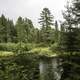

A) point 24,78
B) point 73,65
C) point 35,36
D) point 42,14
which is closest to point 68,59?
point 73,65

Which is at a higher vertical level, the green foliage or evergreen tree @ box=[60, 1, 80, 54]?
evergreen tree @ box=[60, 1, 80, 54]

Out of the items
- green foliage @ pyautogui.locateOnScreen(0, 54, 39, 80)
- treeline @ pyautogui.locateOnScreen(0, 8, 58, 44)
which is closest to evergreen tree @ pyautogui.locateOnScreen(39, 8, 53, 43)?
treeline @ pyautogui.locateOnScreen(0, 8, 58, 44)

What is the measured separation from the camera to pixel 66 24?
48.8ft

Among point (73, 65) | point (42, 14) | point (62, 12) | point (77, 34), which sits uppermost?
point (42, 14)

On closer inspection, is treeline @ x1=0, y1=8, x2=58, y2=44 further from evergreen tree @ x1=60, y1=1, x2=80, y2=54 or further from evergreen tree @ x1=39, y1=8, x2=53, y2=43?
evergreen tree @ x1=60, y1=1, x2=80, y2=54

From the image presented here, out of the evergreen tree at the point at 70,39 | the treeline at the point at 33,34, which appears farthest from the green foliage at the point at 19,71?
the treeline at the point at 33,34

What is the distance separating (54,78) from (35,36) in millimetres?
38433

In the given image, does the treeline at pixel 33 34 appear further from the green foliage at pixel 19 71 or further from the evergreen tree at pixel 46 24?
the green foliage at pixel 19 71

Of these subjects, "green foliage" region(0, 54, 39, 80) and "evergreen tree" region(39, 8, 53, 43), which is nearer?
"green foliage" region(0, 54, 39, 80)

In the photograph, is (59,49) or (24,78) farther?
(59,49)

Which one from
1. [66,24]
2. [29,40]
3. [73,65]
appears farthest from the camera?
[29,40]

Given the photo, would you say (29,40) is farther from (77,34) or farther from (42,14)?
(77,34)

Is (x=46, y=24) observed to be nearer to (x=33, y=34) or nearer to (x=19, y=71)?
(x=33, y=34)

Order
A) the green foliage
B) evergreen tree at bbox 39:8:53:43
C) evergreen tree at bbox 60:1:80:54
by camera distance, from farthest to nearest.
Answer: evergreen tree at bbox 39:8:53:43 → evergreen tree at bbox 60:1:80:54 → the green foliage
